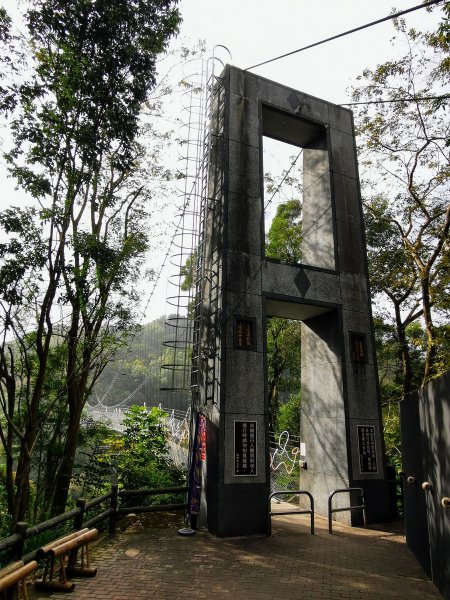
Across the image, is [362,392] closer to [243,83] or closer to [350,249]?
[350,249]

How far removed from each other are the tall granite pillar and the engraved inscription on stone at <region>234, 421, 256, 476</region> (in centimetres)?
2

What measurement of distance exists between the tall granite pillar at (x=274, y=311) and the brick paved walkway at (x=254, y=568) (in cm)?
84

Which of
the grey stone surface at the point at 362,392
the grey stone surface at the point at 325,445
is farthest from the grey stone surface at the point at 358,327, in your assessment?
the grey stone surface at the point at 325,445

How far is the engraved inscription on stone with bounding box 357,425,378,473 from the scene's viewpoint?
8.91 meters

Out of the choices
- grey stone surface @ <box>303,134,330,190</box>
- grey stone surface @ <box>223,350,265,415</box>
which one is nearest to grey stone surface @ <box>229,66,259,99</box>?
grey stone surface @ <box>303,134,330,190</box>

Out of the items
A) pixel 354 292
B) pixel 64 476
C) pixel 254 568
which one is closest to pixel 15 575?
pixel 254 568

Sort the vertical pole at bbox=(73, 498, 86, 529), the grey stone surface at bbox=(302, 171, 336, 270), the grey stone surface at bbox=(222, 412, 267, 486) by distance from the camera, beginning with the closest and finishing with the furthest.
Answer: the vertical pole at bbox=(73, 498, 86, 529), the grey stone surface at bbox=(222, 412, 267, 486), the grey stone surface at bbox=(302, 171, 336, 270)

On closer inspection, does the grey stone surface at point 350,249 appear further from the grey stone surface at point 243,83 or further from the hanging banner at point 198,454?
the hanging banner at point 198,454

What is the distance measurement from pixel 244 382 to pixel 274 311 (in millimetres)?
2606

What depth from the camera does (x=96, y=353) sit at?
1045cm

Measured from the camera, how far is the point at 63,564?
4.83 meters

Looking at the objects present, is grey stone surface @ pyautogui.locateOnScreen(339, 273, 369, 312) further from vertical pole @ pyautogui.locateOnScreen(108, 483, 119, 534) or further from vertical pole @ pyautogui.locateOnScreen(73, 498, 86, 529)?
vertical pole @ pyautogui.locateOnScreen(73, 498, 86, 529)

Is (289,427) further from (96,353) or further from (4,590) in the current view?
(4,590)

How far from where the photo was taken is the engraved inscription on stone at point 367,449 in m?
8.91
